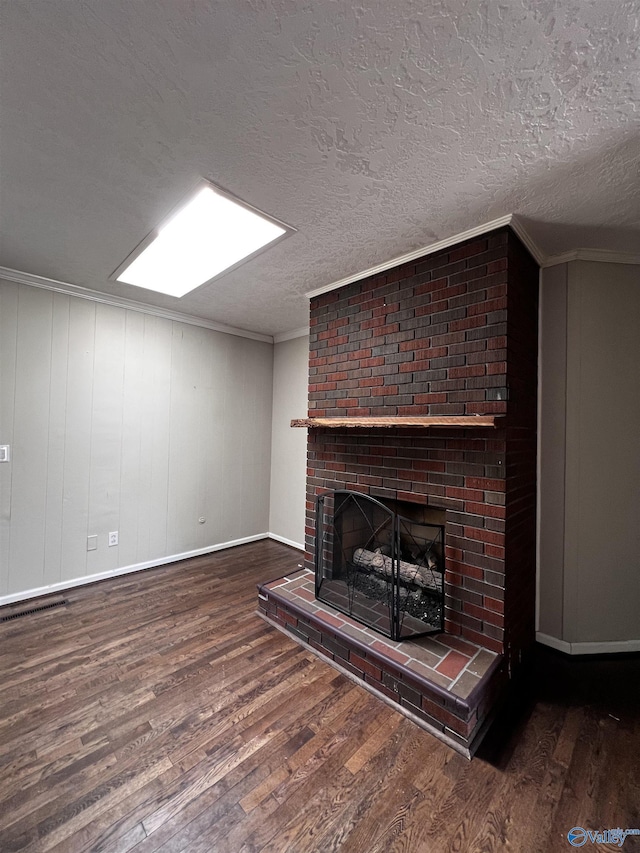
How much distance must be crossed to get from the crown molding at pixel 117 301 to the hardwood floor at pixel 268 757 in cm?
254

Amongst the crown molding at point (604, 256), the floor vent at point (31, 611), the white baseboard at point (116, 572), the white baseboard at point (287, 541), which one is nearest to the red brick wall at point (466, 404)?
the crown molding at point (604, 256)

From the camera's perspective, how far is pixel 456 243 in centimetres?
201

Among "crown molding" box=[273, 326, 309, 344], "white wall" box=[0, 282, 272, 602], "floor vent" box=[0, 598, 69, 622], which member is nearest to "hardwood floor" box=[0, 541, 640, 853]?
"floor vent" box=[0, 598, 69, 622]

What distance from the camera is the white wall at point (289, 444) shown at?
3875 millimetres

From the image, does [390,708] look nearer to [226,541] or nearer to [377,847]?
[377,847]

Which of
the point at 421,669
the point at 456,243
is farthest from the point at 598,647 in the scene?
the point at 456,243

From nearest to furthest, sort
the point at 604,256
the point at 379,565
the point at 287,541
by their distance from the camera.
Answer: the point at 604,256, the point at 379,565, the point at 287,541

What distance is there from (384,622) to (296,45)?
260 centimetres

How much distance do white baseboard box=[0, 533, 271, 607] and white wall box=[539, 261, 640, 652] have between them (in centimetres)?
312

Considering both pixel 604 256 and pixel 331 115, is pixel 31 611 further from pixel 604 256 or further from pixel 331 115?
pixel 604 256

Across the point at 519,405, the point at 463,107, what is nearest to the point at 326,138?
the point at 463,107

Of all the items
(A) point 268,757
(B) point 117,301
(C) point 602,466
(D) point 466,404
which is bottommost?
(A) point 268,757

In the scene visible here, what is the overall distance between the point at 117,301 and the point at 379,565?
10.4 feet

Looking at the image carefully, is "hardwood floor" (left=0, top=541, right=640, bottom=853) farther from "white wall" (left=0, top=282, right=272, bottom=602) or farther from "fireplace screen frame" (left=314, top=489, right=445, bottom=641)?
"white wall" (left=0, top=282, right=272, bottom=602)
